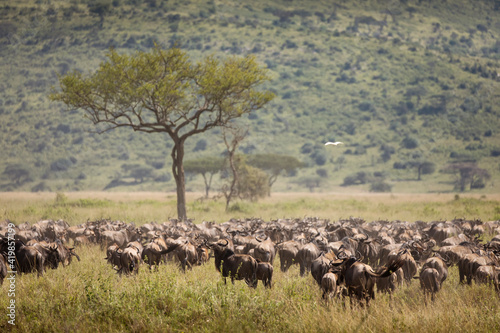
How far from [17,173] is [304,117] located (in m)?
67.4

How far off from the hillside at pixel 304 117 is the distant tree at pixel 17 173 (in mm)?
196

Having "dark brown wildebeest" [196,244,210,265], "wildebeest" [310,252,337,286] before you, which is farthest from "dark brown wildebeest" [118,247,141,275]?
"wildebeest" [310,252,337,286]

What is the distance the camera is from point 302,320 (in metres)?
8.11

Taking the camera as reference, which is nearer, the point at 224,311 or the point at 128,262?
the point at 224,311

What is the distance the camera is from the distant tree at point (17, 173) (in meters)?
94.3

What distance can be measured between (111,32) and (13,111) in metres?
70.6

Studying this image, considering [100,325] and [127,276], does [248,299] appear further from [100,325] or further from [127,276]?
[127,276]

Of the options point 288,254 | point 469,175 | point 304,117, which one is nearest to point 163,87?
point 288,254

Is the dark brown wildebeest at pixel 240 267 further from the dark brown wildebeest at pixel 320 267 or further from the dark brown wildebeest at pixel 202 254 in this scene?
the dark brown wildebeest at pixel 202 254

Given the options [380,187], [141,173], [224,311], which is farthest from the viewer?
[141,173]

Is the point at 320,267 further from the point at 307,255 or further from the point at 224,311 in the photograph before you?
the point at 307,255

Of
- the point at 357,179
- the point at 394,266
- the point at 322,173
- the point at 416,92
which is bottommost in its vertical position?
the point at 357,179

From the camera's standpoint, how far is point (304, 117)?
12344cm

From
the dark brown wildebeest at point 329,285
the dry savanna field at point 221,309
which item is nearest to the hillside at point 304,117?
the dry savanna field at point 221,309
